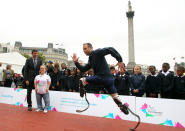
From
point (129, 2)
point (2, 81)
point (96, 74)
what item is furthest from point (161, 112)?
point (129, 2)

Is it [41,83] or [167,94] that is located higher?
[41,83]

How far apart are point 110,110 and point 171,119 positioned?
1795mm

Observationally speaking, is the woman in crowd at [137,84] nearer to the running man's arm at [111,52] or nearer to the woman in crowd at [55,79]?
the running man's arm at [111,52]

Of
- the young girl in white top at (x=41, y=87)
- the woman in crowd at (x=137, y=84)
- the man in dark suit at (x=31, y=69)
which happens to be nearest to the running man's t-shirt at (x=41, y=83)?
the young girl in white top at (x=41, y=87)

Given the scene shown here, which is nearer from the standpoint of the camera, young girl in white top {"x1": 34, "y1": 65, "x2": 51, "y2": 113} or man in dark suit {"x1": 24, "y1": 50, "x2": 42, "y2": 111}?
young girl in white top {"x1": 34, "y1": 65, "x2": 51, "y2": 113}

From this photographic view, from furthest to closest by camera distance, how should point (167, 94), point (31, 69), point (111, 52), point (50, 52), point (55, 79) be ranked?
point (50, 52)
point (55, 79)
point (31, 69)
point (167, 94)
point (111, 52)

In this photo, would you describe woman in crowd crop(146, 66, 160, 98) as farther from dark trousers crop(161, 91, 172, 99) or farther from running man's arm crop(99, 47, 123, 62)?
running man's arm crop(99, 47, 123, 62)

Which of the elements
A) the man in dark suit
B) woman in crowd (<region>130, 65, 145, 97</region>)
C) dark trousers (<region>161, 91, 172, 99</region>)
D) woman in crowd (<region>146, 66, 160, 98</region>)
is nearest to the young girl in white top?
the man in dark suit

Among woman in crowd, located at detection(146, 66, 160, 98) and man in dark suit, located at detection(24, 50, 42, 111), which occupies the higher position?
man in dark suit, located at detection(24, 50, 42, 111)

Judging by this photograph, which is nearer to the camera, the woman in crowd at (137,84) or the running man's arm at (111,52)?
the running man's arm at (111,52)

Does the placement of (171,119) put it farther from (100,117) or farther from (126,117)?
(100,117)

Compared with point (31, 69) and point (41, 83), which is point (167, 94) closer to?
point (41, 83)

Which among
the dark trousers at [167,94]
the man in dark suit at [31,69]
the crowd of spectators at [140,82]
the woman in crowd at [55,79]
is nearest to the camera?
the crowd of spectators at [140,82]

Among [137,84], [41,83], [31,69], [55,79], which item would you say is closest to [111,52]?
[137,84]
